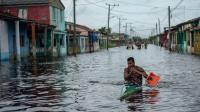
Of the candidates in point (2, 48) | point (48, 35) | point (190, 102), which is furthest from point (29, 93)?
point (48, 35)

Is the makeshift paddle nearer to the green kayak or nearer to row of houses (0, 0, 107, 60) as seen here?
the green kayak

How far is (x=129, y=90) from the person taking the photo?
1365 cm

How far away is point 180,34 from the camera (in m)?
72.1

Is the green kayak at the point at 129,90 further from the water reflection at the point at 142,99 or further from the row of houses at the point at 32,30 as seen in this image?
the row of houses at the point at 32,30

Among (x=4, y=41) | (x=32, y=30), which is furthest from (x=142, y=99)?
(x=32, y=30)

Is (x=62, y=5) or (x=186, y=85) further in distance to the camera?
(x=62, y=5)

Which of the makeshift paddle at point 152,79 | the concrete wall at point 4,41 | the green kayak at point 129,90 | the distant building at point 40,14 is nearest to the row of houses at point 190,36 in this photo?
the distant building at point 40,14

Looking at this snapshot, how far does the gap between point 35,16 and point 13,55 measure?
14816 millimetres

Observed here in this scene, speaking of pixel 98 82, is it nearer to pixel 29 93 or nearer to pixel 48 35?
pixel 29 93

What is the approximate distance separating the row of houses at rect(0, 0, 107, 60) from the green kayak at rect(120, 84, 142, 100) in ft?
85.0

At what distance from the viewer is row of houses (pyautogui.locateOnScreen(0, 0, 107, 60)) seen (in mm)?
41938

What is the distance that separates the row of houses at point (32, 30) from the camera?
41.9 metres

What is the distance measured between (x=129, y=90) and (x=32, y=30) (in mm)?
31582

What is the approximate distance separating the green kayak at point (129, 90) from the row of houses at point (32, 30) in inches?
1020
